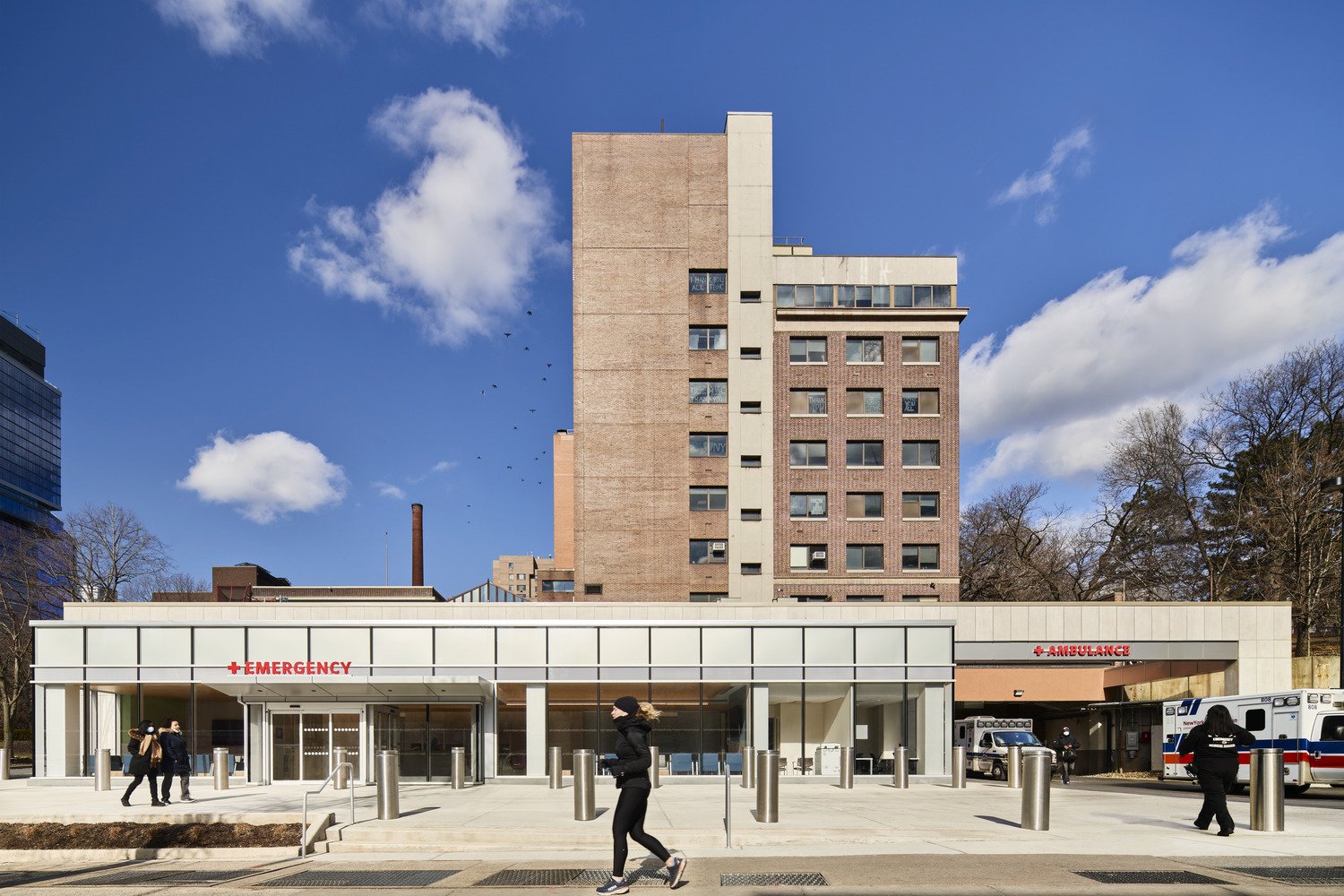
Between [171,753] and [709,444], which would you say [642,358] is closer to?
[709,444]

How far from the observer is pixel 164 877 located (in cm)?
1102

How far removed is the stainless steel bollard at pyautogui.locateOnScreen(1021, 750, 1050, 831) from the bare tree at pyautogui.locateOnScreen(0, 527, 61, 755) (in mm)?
50956

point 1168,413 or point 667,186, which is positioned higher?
point 667,186

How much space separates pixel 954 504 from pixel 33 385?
5701 inches

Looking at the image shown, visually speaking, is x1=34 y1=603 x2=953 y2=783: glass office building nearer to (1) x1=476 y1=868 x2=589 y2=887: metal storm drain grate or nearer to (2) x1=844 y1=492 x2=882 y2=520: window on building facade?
(2) x1=844 y1=492 x2=882 y2=520: window on building facade

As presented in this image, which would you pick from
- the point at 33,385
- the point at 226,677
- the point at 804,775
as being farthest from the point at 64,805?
the point at 33,385

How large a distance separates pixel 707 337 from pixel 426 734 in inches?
898

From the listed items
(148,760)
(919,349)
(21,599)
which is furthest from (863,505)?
(21,599)

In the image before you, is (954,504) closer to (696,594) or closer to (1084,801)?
(696,594)

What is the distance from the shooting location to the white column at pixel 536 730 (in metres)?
28.4

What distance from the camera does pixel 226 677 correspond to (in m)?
27.8

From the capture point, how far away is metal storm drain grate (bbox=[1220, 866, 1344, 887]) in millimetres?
9734

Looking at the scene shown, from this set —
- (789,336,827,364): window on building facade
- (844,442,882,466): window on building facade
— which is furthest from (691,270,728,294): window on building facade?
(844,442,882,466): window on building facade

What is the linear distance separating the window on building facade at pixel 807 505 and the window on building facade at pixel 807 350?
6207 mm
